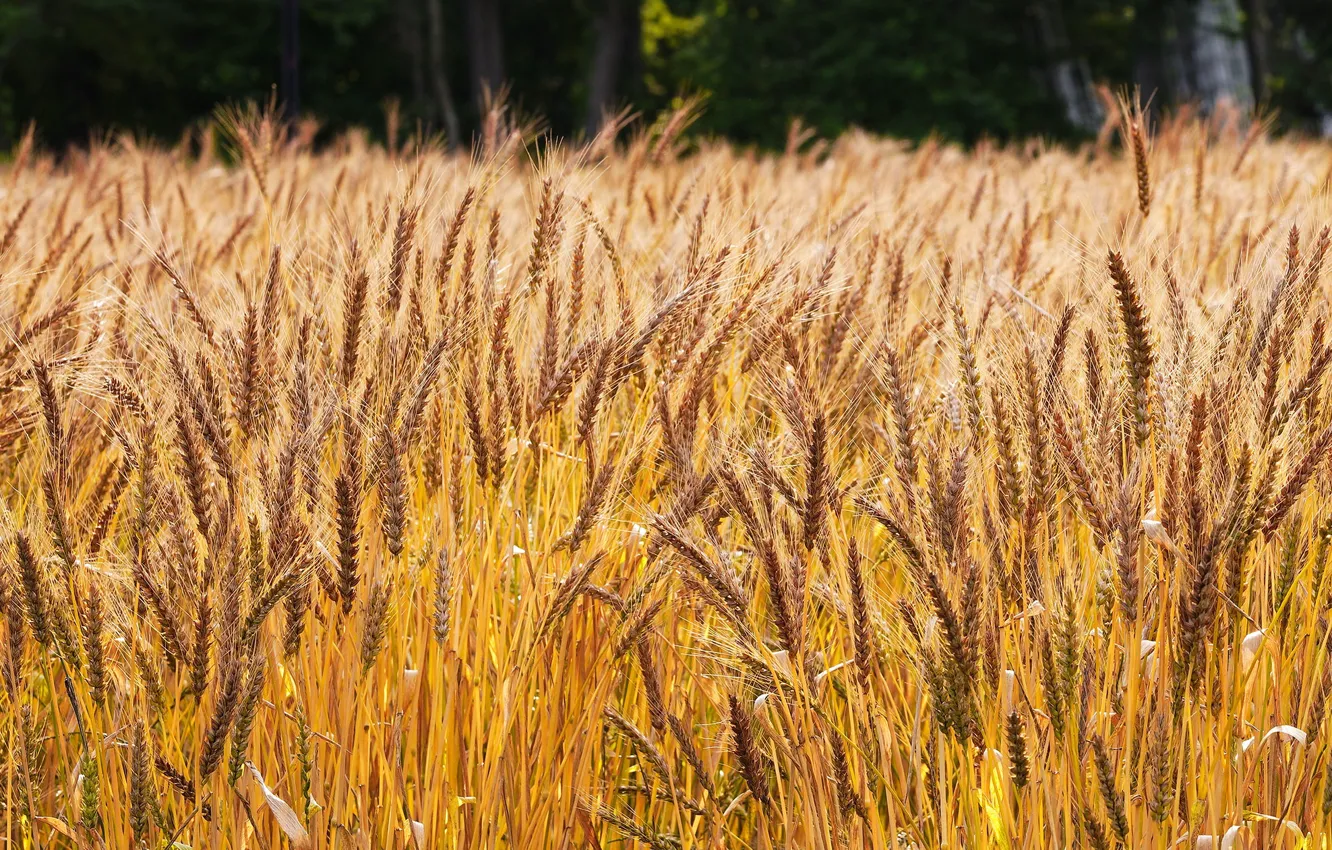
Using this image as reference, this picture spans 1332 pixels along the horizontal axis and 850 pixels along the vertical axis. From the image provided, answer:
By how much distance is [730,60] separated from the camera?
19656mm

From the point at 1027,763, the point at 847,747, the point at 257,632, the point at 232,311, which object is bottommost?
the point at 847,747

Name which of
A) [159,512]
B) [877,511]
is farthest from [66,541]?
[877,511]

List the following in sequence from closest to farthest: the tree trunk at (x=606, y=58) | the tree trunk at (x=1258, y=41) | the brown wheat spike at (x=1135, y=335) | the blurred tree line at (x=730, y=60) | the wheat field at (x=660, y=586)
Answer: the wheat field at (x=660, y=586)
the brown wheat spike at (x=1135, y=335)
the tree trunk at (x=1258, y=41)
the blurred tree line at (x=730, y=60)
the tree trunk at (x=606, y=58)

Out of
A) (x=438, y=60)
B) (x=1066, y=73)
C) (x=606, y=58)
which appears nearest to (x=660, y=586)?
(x=438, y=60)

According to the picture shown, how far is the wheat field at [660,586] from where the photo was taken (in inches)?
46.1

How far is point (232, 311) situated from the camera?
5.43ft

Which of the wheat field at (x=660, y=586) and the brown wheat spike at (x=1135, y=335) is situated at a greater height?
Result: the brown wheat spike at (x=1135, y=335)

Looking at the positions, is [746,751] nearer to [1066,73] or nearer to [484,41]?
[484,41]

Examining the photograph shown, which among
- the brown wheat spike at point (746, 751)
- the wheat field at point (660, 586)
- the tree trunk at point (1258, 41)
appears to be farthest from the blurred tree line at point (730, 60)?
the brown wheat spike at point (746, 751)

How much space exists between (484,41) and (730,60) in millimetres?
3637

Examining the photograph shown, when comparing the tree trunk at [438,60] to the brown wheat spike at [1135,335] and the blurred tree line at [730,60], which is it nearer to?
the blurred tree line at [730,60]

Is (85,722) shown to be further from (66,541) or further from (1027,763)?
(1027,763)

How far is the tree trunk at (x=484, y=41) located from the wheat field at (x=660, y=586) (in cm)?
1842

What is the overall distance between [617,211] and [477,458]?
5.19ft
